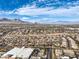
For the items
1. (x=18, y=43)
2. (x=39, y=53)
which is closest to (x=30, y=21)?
(x=18, y=43)

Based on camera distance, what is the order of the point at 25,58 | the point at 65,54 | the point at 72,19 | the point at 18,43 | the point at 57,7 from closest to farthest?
the point at 25,58 → the point at 65,54 → the point at 18,43 → the point at 57,7 → the point at 72,19

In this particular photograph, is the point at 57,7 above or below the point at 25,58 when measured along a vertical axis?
above

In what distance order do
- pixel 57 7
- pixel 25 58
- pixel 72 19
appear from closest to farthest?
pixel 25 58, pixel 57 7, pixel 72 19

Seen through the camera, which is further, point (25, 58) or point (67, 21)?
point (67, 21)

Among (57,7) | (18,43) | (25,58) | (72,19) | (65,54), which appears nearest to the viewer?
(25,58)

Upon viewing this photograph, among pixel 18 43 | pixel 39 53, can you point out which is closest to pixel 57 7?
pixel 18 43

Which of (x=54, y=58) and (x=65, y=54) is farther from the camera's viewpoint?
(x=65, y=54)

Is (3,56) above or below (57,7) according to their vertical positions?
below

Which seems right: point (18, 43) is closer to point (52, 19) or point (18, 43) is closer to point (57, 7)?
point (57, 7)

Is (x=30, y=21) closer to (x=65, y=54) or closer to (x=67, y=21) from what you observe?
(x=67, y=21)
